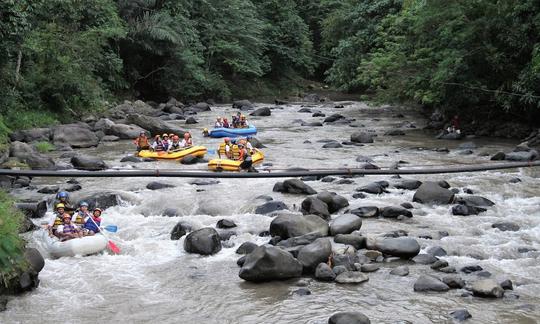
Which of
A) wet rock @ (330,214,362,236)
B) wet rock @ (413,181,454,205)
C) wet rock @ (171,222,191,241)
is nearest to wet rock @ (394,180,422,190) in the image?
wet rock @ (413,181,454,205)

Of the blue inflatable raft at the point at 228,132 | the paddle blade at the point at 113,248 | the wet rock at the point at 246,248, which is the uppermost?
the blue inflatable raft at the point at 228,132

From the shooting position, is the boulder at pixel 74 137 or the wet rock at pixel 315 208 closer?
the wet rock at pixel 315 208

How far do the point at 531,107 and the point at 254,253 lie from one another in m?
13.5

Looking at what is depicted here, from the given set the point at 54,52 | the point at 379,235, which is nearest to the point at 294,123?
the point at 54,52

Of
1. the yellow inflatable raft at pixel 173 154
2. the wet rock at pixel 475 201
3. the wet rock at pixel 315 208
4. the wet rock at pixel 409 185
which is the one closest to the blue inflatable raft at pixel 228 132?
the yellow inflatable raft at pixel 173 154

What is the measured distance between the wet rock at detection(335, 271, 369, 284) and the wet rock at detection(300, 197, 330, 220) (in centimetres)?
266

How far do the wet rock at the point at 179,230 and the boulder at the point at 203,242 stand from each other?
48 centimetres

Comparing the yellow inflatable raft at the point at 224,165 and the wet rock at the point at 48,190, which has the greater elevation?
the yellow inflatable raft at the point at 224,165

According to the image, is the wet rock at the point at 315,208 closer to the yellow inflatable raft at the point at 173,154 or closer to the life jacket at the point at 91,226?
the life jacket at the point at 91,226

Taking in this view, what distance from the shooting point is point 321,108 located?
32.0 meters

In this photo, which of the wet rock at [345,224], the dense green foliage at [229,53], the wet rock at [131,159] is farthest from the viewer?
the dense green foliage at [229,53]

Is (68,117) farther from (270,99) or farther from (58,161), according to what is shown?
(270,99)

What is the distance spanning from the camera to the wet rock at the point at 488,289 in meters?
7.18

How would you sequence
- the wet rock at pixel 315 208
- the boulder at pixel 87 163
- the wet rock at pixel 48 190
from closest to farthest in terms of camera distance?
the wet rock at pixel 315 208
the wet rock at pixel 48 190
the boulder at pixel 87 163
